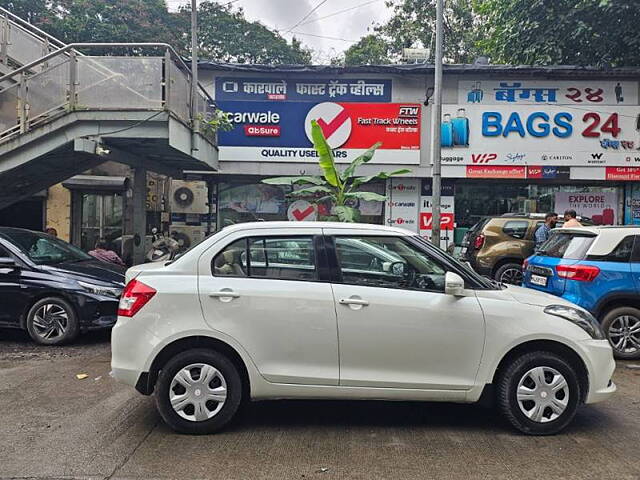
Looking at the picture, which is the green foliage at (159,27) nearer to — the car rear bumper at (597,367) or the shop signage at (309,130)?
the shop signage at (309,130)

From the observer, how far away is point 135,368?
169 inches

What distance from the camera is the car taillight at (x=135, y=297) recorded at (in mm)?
4320

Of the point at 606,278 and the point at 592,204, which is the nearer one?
the point at 606,278

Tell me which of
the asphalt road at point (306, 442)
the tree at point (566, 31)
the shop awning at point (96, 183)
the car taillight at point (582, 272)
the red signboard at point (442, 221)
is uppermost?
the tree at point (566, 31)

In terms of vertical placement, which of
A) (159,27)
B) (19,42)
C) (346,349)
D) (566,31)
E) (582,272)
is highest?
(159,27)

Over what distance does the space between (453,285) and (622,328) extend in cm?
397

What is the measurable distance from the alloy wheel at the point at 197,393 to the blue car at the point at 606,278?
183 inches

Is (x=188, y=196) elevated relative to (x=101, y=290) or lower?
elevated

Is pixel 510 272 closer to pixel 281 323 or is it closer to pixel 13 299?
pixel 281 323

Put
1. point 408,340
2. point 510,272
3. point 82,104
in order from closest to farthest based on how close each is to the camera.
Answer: point 408,340 → point 82,104 → point 510,272

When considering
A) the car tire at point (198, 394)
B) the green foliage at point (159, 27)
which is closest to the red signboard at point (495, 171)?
the car tire at point (198, 394)

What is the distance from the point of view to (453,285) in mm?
4242

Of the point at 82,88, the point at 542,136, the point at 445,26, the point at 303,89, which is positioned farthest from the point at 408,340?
the point at 445,26

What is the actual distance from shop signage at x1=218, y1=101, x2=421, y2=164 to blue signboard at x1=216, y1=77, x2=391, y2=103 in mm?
282
